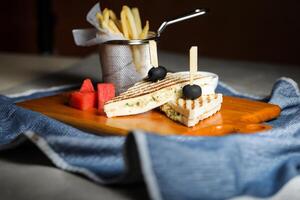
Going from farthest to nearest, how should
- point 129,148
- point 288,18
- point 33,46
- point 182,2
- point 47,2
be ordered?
point 33,46
point 182,2
point 288,18
point 47,2
point 129,148

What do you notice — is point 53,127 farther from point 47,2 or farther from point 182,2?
point 182,2

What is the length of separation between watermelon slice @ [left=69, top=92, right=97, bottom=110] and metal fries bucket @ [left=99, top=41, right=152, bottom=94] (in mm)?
175

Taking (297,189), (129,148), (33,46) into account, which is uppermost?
(129,148)

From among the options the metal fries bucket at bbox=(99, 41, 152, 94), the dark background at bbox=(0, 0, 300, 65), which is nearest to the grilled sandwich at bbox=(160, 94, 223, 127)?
the metal fries bucket at bbox=(99, 41, 152, 94)

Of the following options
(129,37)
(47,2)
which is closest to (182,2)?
(47,2)

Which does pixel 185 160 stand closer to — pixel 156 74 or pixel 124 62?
pixel 156 74

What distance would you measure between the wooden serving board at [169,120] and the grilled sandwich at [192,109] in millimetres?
13

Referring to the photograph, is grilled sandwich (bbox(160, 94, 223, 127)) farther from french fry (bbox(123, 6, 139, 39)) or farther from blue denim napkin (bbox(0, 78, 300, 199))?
french fry (bbox(123, 6, 139, 39))

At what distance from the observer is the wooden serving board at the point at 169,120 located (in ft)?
3.99

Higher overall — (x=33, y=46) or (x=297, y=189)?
(x=297, y=189)

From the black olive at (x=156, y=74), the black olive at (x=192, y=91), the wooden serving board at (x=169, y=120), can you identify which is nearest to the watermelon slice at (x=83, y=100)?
the wooden serving board at (x=169, y=120)

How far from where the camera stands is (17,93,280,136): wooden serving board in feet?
3.99

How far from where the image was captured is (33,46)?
179 inches

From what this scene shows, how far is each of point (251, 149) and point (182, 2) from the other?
298 cm
